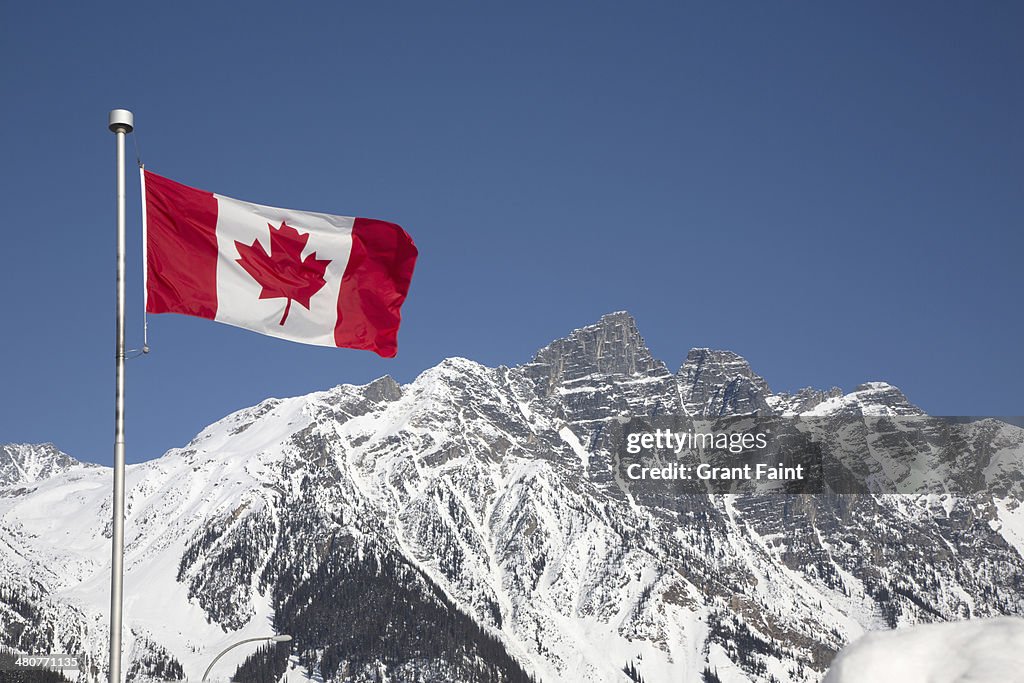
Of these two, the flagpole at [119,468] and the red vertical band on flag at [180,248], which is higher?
the red vertical band on flag at [180,248]

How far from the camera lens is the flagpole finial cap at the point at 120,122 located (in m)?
15.9

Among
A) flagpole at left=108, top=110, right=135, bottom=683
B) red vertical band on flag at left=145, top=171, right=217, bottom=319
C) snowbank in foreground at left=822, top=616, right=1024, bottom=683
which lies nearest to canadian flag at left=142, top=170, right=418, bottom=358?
red vertical band on flag at left=145, top=171, right=217, bottom=319

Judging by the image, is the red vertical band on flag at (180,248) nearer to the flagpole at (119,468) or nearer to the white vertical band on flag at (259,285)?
the white vertical band on flag at (259,285)

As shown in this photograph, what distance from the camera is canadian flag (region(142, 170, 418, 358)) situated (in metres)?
17.5

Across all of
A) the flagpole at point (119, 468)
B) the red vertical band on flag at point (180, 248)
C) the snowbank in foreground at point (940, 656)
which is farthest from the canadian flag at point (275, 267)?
the snowbank in foreground at point (940, 656)

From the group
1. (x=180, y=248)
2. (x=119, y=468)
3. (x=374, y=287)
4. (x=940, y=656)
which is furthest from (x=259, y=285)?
(x=940, y=656)

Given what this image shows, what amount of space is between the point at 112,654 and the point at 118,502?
159cm

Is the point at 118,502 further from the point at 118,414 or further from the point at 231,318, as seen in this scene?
the point at 231,318

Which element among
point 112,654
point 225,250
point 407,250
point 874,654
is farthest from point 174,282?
point 874,654

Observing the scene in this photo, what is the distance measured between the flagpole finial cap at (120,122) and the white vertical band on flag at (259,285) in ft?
7.18

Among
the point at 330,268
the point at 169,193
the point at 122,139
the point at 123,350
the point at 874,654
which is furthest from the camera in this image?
the point at 330,268

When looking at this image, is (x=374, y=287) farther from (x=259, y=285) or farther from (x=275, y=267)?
(x=259, y=285)

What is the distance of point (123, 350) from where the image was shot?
1478 cm

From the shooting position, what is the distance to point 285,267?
60.1ft
